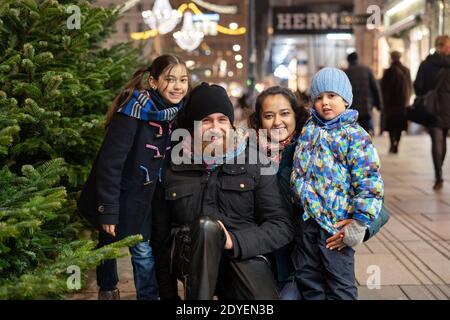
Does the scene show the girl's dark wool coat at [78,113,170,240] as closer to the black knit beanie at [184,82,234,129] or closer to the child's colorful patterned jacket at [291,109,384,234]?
the black knit beanie at [184,82,234,129]

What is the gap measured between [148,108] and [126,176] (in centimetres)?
45

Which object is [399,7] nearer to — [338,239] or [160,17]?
[160,17]

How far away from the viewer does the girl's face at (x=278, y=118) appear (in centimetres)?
358

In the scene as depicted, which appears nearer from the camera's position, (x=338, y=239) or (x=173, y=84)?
(x=338, y=239)

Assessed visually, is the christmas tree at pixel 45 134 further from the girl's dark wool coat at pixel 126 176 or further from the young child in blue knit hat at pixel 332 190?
the young child in blue knit hat at pixel 332 190

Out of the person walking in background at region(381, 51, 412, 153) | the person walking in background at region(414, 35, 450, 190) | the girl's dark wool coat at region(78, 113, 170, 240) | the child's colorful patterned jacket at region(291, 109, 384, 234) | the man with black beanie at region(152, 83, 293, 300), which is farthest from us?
the person walking in background at region(381, 51, 412, 153)

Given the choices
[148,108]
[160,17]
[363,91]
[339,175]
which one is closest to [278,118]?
[339,175]

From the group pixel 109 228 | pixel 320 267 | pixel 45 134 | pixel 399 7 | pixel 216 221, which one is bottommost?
pixel 320 267

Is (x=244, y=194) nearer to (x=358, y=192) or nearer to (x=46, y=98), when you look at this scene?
(x=358, y=192)

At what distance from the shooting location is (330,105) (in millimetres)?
3213

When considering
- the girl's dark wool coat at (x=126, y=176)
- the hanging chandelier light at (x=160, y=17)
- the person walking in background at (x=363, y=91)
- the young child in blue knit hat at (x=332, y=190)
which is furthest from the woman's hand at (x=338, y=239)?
the hanging chandelier light at (x=160, y=17)

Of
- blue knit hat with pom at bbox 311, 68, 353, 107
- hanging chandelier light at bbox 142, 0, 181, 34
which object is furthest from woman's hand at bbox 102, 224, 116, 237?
hanging chandelier light at bbox 142, 0, 181, 34

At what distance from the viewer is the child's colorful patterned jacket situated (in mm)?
3025

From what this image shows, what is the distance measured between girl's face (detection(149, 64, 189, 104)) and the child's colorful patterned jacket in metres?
0.93
